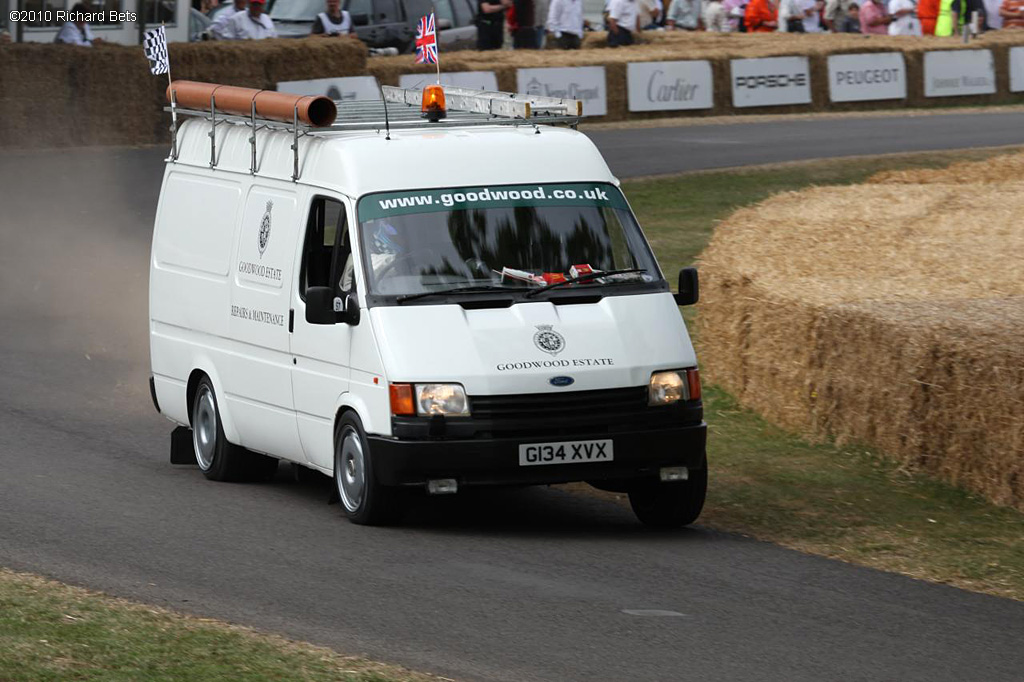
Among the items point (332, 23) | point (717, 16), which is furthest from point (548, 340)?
point (717, 16)

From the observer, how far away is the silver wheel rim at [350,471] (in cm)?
998

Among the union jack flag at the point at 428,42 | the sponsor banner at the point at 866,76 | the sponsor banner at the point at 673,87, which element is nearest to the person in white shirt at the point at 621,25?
the sponsor banner at the point at 673,87

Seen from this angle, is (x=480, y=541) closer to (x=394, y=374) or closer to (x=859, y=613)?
(x=394, y=374)

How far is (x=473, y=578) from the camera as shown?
29.0 feet

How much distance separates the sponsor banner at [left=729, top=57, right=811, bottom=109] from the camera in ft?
115

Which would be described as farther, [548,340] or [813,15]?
[813,15]

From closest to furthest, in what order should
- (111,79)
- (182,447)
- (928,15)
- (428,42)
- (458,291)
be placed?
1. (458,291)
2. (182,447)
3. (428,42)
4. (111,79)
5. (928,15)

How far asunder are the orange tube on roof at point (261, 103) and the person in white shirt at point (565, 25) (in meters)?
25.2

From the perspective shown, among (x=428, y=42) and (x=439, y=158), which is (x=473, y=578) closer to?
(x=439, y=158)

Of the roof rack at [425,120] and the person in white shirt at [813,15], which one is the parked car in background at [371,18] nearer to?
the person in white shirt at [813,15]

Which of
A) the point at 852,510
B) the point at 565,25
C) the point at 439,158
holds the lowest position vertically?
the point at 852,510

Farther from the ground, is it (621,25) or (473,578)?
(621,25)

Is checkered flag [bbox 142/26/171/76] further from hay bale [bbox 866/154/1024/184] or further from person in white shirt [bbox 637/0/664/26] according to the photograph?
person in white shirt [bbox 637/0/664/26]

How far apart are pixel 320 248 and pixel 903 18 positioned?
33631mm
